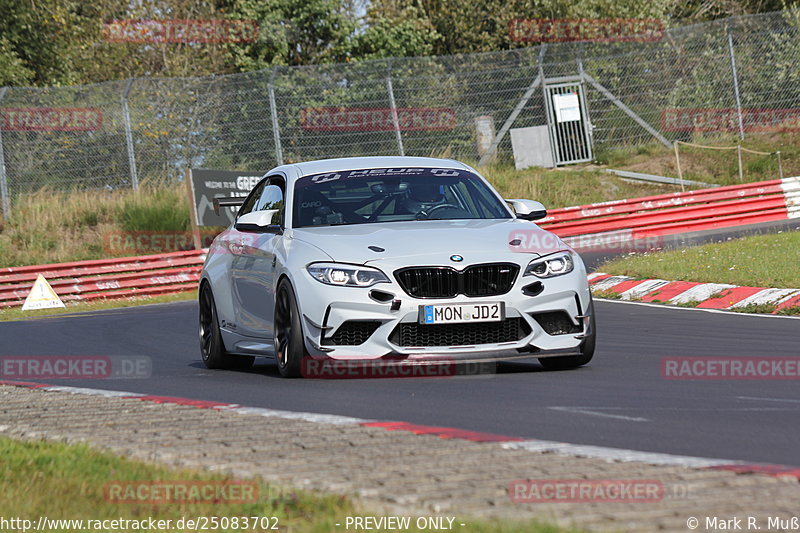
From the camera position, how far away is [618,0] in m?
38.6

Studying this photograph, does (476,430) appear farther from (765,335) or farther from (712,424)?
(765,335)

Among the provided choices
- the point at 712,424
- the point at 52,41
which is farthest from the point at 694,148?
the point at 712,424

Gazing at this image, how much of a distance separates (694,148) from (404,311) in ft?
86.3

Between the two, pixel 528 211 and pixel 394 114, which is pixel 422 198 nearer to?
pixel 528 211

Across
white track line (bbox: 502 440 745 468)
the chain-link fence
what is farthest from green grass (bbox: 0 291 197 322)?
white track line (bbox: 502 440 745 468)

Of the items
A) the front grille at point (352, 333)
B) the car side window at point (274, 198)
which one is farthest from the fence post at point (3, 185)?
the front grille at point (352, 333)

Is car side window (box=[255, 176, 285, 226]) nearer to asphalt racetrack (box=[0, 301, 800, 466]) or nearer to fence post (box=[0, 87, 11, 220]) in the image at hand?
asphalt racetrack (box=[0, 301, 800, 466])

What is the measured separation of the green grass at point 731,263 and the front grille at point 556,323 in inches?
229

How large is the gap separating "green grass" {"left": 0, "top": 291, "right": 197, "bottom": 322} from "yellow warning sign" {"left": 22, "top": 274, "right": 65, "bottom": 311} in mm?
213

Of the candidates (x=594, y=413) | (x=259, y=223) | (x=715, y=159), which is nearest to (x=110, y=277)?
(x=259, y=223)

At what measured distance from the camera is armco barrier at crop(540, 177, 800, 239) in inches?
1077

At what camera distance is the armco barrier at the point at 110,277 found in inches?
942

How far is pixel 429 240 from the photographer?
8.73 m

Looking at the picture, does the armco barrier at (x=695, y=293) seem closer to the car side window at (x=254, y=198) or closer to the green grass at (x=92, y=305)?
the car side window at (x=254, y=198)
